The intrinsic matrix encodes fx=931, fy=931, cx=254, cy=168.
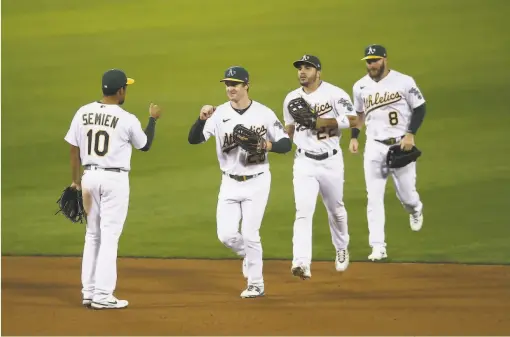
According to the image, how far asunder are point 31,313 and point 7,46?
3003mm

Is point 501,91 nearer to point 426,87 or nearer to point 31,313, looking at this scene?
point 426,87

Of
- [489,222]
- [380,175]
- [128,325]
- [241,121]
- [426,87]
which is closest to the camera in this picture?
Result: [128,325]

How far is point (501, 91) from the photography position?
7.55m

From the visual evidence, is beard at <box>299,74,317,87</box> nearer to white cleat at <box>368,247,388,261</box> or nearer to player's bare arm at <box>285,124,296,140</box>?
player's bare arm at <box>285,124,296,140</box>

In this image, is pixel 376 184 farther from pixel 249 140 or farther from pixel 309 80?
pixel 249 140

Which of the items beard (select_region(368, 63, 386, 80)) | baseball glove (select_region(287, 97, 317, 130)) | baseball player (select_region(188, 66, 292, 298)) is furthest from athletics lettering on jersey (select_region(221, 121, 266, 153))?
beard (select_region(368, 63, 386, 80))

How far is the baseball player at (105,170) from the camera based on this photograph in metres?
5.19

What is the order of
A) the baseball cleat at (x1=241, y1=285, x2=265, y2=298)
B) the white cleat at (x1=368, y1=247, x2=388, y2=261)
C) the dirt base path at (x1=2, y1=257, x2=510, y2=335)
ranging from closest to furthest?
the dirt base path at (x1=2, y1=257, x2=510, y2=335)
the baseball cleat at (x1=241, y1=285, x2=265, y2=298)
the white cleat at (x1=368, y1=247, x2=388, y2=261)

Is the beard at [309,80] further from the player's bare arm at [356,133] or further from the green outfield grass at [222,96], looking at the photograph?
the green outfield grass at [222,96]

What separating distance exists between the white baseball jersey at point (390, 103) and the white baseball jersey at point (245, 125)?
3.84 ft

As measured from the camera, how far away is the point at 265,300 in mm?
5527

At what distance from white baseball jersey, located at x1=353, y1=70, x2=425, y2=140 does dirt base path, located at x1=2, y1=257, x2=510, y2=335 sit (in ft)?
3.13

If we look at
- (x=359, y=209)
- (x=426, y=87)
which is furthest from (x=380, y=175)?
(x=426, y=87)

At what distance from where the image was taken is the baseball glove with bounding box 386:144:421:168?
643 centimetres
